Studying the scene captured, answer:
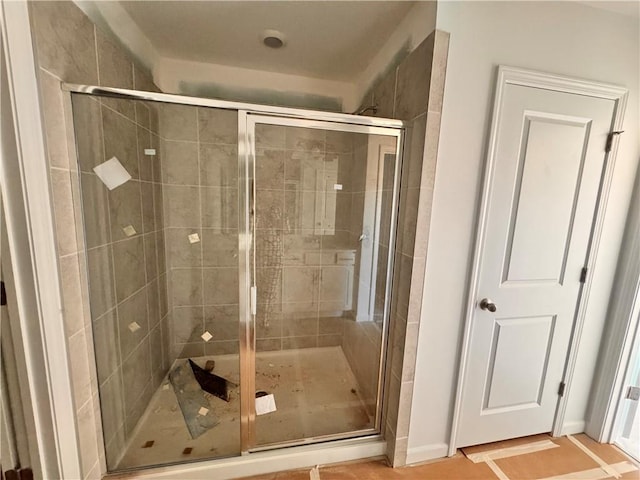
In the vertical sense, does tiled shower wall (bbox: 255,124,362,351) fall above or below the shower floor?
above

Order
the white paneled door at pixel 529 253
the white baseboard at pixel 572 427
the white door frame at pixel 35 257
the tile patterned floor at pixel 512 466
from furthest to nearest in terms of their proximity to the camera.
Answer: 1. the white baseboard at pixel 572 427
2. the tile patterned floor at pixel 512 466
3. the white paneled door at pixel 529 253
4. the white door frame at pixel 35 257

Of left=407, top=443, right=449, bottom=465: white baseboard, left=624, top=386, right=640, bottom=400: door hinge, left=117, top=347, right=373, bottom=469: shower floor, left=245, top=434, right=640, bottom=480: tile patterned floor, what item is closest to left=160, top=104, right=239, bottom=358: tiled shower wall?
left=117, top=347, right=373, bottom=469: shower floor

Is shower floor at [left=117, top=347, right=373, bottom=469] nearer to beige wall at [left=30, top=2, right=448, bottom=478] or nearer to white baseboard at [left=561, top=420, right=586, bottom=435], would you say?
beige wall at [left=30, top=2, right=448, bottom=478]

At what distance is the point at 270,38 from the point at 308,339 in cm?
225

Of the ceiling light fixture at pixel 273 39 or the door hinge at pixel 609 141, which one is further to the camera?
the ceiling light fixture at pixel 273 39

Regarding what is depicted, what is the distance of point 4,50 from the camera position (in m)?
0.82

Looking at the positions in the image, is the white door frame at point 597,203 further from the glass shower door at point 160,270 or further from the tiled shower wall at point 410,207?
the glass shower door at point 160,270

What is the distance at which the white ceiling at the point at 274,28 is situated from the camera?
136 centimetres

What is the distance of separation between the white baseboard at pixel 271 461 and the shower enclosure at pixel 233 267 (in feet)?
0.17

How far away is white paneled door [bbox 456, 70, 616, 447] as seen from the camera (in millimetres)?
1298

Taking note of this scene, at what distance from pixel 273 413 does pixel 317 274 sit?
1.05 metres

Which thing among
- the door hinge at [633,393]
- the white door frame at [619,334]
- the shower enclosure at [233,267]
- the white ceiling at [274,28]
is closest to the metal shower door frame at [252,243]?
the shower enclosure at [233,267]

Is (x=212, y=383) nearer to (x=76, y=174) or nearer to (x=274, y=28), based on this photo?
(x=76, y=174)

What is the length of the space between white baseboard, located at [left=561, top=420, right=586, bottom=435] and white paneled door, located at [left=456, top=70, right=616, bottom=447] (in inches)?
9.2
